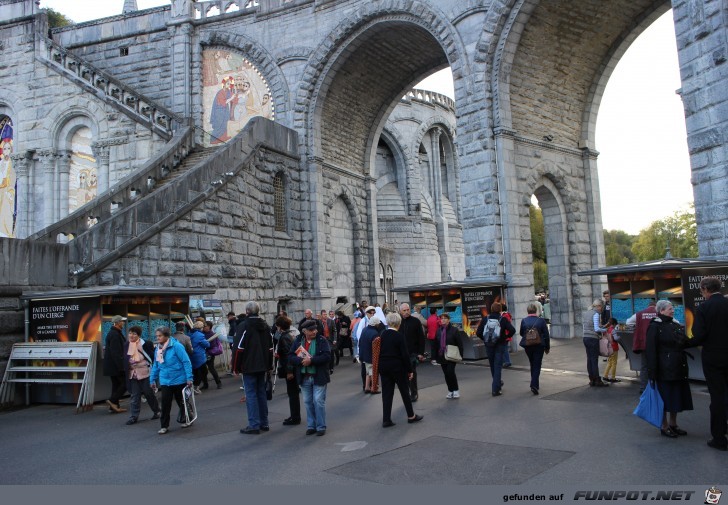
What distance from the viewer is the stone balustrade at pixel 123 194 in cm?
1302

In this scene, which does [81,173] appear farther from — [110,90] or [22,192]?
[110,90]

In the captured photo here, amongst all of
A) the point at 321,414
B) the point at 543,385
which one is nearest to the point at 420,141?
the point at 543,385

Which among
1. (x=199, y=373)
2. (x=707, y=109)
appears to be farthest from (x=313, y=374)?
(x=707, y=109)

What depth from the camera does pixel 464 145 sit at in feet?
57.6

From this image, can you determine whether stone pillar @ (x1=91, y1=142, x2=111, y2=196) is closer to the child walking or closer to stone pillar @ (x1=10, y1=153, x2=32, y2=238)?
stone pillar @ (x1=10, y1=153, x2=32, y2=238)

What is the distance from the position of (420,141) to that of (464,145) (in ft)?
66.4

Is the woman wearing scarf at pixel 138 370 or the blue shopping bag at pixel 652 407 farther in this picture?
the woman wearing scarf at pixel 138 370

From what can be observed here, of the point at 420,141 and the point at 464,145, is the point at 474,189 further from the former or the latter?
the point at 420,141

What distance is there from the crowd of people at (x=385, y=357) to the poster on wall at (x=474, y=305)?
144 inches

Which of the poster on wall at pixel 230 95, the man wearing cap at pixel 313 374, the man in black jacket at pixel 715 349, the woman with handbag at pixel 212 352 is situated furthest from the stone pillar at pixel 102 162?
the man in black jacket at pixel 715 349

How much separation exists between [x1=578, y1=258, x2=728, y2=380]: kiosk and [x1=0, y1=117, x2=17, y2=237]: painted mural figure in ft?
60.9

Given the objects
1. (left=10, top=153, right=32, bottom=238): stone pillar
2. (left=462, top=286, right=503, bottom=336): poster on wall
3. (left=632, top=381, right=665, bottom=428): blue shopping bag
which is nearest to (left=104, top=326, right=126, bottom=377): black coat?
(left=632, top=381, right=665, bottom=428): blue shopping bag

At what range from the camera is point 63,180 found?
2003 cm

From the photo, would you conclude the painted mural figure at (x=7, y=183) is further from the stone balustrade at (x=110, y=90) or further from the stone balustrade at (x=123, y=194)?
the stone balustrade at (x=123, y=194)
